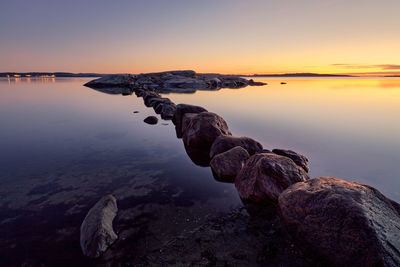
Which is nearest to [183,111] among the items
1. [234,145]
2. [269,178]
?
[234,145]

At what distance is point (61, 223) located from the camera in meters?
5.53

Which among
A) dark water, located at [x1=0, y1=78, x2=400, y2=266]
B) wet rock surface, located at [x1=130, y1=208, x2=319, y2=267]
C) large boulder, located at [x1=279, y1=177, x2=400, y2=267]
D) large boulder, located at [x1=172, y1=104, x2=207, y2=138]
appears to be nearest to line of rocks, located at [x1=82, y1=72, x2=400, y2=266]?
large boulder, located at [x1=279, y1=177, x2=400, y2=267]

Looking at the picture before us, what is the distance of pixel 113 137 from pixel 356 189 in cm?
1207

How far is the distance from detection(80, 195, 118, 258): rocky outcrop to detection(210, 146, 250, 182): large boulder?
142 inches

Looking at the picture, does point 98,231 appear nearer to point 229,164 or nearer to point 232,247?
point 232,247

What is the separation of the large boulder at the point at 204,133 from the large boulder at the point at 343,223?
6.25 m

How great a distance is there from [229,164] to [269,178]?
214cm

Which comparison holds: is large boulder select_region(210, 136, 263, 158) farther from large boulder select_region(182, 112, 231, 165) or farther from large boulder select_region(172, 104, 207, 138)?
large boulder select_region(172, 104, 207, 138)

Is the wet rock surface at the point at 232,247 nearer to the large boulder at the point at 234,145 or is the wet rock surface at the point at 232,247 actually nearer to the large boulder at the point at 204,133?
the large boulder at the point at 234,145

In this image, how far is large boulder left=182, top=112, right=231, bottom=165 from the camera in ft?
36.2

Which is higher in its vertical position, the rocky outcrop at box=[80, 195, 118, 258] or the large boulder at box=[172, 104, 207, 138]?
the large boulder at box=[172, 104, 207, 138]

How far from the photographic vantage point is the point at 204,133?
11.1m

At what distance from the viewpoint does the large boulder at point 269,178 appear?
5.96m

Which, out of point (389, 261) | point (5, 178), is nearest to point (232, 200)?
point (389, 261)
